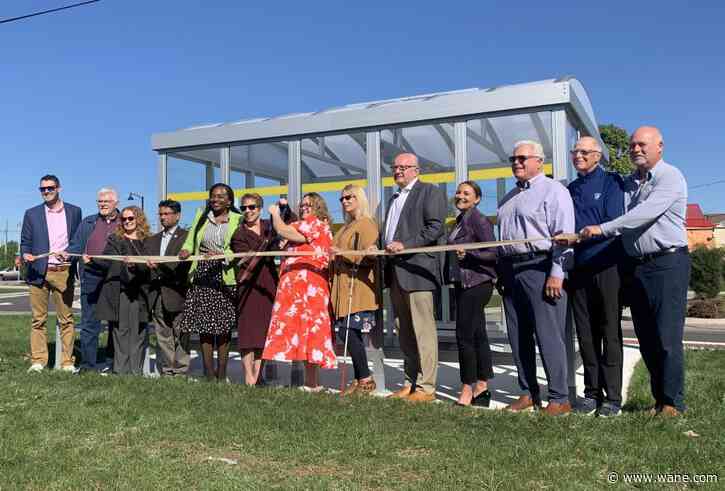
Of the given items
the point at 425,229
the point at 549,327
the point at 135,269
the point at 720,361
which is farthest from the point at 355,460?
the point at 720,361

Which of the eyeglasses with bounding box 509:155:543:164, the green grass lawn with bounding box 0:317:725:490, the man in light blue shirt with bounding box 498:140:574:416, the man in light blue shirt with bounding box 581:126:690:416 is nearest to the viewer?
the green grass lawn with bounding box 0:317:725:490

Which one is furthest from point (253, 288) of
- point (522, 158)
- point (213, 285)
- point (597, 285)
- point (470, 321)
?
point (597, 285)

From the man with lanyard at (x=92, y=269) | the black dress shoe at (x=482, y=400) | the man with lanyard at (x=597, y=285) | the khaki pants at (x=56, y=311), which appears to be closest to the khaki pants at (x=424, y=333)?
the black dress shoe at (x=482, y=400)

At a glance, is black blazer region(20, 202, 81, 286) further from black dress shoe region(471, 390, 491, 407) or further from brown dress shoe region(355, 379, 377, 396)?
black dress shoe region(471, 390, 491, 407)

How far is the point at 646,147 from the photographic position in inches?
159

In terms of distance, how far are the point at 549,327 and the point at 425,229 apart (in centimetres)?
120

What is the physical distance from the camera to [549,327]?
4.37 meters

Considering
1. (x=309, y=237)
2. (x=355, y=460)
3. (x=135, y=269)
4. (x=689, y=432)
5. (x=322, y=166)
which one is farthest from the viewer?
(x=322, y=166)

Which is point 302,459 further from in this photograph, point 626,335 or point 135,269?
point 626,335

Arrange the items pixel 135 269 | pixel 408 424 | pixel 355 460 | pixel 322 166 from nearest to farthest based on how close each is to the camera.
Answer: pixel 355 460
pixel 408 424
pixel 135 269
pixel 322 166

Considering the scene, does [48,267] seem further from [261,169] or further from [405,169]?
[405,169]

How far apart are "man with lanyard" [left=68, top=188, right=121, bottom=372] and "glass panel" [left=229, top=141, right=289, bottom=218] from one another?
1939mm

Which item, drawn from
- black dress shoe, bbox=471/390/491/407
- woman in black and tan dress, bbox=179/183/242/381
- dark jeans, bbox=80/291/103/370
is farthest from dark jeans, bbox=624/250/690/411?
dark jeans, bbox=80/291/103/370

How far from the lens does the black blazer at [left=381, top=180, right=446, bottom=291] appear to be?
4.92 meters
